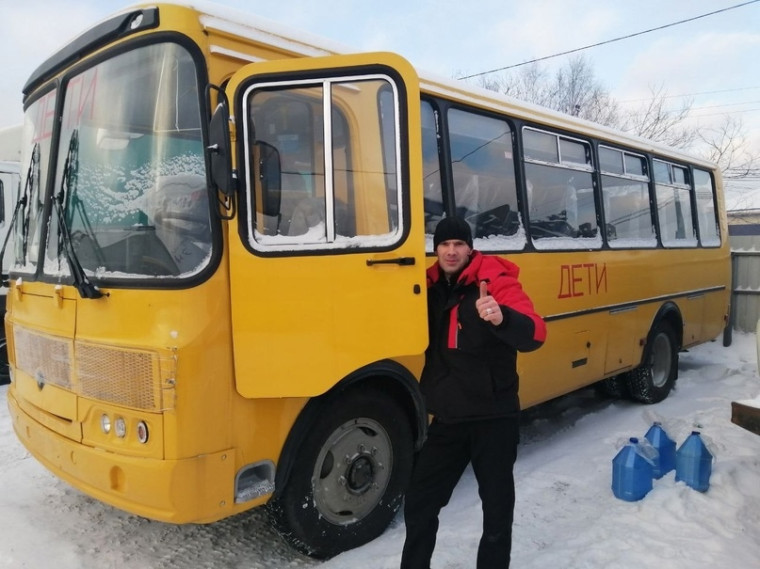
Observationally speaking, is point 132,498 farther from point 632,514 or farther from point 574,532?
point 632,514

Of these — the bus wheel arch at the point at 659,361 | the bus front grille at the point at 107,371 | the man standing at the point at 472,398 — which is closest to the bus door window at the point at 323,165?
the man standing at the point at 472,398

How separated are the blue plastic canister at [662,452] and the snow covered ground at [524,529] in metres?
0.11

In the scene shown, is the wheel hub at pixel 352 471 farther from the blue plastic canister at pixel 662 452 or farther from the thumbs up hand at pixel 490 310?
the blue plastic canister at pixel 662 452

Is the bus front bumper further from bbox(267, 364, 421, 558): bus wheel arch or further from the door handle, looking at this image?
the door handle

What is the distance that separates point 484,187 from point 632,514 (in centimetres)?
235

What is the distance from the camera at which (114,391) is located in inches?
112

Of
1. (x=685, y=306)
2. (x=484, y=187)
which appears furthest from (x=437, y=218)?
(x=685, y=306)

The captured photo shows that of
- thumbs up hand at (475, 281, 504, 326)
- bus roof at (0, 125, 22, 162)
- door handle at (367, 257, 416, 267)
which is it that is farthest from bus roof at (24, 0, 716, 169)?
bus roof at (0, 125, 22, 162)

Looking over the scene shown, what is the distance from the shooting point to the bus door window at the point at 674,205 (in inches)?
265

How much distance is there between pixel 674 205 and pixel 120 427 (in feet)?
21.1

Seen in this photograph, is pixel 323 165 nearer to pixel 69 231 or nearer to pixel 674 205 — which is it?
pixel 69 231

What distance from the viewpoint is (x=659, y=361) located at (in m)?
6.89

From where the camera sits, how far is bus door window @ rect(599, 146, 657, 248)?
577 cm

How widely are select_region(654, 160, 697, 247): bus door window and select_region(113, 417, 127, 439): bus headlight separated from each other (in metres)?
5.80
